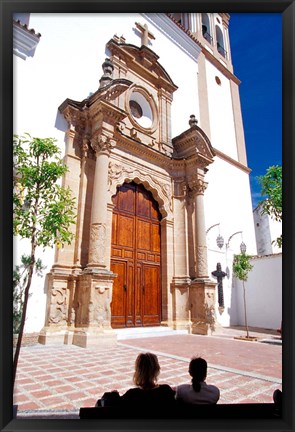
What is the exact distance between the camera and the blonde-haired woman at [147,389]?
5.53 feet

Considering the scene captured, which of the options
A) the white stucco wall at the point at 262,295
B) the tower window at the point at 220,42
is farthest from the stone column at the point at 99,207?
the tower window at the point at 220,42

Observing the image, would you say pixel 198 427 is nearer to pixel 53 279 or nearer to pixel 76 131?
pixel 53 279

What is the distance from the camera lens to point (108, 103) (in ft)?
25.5

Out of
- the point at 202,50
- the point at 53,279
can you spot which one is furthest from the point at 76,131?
the point at 202,50

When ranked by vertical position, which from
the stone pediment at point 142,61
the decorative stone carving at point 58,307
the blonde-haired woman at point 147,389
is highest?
the stone pediment at point 142,61

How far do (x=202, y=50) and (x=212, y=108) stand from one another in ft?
9.89

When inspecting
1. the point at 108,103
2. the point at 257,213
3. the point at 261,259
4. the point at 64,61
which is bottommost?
the point at 261,259

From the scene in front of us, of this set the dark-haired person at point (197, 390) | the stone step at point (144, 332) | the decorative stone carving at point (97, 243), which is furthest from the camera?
the stone step at point (144, 332)

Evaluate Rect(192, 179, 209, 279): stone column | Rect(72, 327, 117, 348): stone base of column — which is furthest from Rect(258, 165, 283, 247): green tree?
Rect(72, 327, 117, 348): stone base of column

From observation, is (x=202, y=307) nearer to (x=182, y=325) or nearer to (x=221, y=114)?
(x=182, y=325)

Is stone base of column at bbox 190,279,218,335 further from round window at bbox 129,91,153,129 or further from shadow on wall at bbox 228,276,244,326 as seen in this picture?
round window at bbox 129,91,153,129

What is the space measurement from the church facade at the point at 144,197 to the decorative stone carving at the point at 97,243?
0.02m

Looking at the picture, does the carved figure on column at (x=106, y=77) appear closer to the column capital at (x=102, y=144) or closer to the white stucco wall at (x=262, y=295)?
the column capital at (x=102, y=144)

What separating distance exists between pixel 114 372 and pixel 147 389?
2620 millimetres
